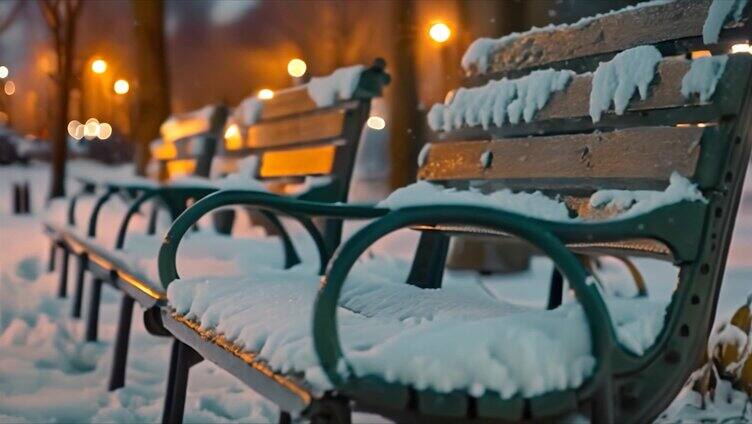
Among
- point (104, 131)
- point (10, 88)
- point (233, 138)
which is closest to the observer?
point (233, 138)

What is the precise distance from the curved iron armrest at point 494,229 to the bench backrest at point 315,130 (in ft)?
6.00

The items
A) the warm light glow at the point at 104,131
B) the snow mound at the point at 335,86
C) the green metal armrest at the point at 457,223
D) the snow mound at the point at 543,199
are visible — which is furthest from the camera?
the warm light glow at the point at 104,131

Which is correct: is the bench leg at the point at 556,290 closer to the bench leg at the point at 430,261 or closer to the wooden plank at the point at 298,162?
the bench leg at the point at 430,261

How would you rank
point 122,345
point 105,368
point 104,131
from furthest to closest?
point 104,131 < point 105,368 < point 122,345

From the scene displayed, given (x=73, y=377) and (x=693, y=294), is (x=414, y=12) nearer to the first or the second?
(x=73, y=377)

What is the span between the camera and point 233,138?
5109 millimetres

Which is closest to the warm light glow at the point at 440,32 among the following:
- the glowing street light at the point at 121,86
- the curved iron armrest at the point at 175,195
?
the curved iron armrest at the point at 175,195

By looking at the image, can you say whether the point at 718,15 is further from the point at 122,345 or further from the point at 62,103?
the point at 62,103

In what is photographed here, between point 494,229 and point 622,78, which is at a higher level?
point 622,78

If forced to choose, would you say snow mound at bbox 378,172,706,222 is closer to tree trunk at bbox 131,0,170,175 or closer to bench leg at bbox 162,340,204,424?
bench leg at bbox 162,340,204,424

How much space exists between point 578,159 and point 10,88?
23.9 metres

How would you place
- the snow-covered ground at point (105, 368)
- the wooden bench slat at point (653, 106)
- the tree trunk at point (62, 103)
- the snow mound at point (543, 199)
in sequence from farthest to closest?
the tree trunk at point (62, 103)
the snow-covered ground at point (105, 368)
the wooden bench slat at point (653, 106)
the snow mound at point (543, 199)

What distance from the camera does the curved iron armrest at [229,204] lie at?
6.77ft

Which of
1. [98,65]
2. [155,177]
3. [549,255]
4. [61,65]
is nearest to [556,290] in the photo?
[549,255]
